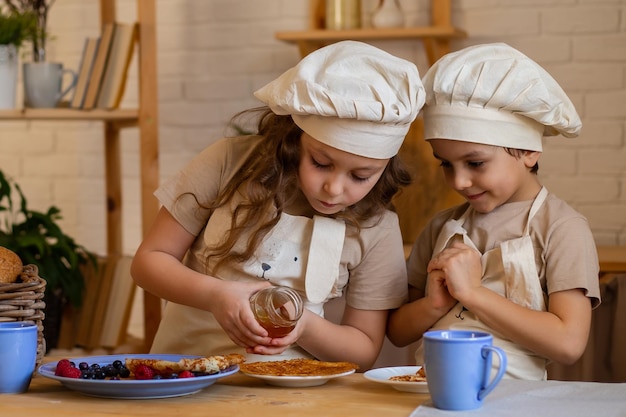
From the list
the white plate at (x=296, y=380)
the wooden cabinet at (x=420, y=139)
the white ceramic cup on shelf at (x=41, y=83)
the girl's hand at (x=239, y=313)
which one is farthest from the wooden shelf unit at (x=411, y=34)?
the white plate at (x=296, y=380)

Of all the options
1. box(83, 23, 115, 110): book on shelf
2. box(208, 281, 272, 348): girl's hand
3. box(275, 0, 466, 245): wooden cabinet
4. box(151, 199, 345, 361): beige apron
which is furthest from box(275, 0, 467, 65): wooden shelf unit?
box(208, 281, 272, 348): girl's hand

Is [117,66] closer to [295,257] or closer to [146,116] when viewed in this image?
[146,116]

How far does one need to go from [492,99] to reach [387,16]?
55.3 inches

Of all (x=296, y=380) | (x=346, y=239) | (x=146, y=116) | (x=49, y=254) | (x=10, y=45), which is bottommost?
(x=49, y=254)

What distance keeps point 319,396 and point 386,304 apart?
1.65 ft

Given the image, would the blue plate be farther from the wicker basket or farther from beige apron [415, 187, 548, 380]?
beige apron [415, 187, 548, 380]

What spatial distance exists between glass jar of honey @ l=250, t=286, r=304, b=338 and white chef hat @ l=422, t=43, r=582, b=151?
1.50 ft

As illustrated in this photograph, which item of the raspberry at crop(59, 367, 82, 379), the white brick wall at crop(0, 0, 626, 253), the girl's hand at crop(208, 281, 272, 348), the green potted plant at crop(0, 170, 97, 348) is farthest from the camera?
the white brick wall at crop(0, 0, 626, 253)

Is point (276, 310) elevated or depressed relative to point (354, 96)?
depressed

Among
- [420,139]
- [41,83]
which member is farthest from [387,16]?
[41,83]

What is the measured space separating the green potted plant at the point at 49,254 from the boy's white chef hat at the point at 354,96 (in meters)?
1.50

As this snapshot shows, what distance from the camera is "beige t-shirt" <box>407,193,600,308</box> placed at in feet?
5.41

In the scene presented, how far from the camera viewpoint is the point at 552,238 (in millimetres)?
1690

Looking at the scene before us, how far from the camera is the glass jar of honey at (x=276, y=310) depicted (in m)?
1.41
